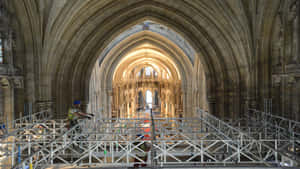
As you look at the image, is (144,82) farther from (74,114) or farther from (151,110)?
(74,114)

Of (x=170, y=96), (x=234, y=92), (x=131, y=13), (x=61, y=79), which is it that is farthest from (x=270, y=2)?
(x=170, y=96)

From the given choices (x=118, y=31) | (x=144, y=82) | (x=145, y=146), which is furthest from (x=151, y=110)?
(x=144, y=82)

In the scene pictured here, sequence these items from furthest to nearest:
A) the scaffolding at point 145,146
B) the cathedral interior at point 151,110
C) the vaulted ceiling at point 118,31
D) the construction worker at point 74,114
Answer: the vaulted ceiling at point 118,31 < the construction worker at point 74,114 < the cathedral interior at point 151,110 < the scaffolding at point 145,146

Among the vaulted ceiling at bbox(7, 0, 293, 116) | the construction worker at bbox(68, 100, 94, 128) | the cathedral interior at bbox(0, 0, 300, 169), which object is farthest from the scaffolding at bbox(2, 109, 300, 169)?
the vaulted ceiling at bbox(7, 0, 293, 116)

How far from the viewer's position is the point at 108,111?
30.3 metres

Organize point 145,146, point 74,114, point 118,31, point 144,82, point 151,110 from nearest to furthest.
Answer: point 145,146 → point 74,114 → point 151,110 → point 118,31 → point 144,82

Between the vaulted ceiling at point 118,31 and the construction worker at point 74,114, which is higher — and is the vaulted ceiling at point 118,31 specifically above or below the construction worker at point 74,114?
above

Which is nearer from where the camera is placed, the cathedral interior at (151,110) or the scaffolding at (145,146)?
the scaffolding at (145,146)

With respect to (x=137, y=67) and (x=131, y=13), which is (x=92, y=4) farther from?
(x=137, y=67)

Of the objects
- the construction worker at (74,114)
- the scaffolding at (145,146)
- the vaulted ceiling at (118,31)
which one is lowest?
the scaffolding at (145,146)

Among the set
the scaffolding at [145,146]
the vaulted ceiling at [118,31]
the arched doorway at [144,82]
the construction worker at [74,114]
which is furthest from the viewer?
the arched doorway at [144,82]

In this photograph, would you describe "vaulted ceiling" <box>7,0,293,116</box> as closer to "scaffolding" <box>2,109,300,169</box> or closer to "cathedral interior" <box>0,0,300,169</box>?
"cathedral interior" <box>0,0,300,169</box>

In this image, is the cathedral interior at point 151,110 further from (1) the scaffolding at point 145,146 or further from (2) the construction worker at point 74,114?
(2) the construction worker at point 74,114

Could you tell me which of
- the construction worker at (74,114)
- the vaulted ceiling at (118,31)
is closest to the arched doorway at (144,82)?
the vaulted ceiling at (118,31)
